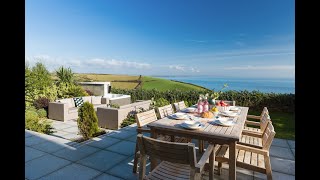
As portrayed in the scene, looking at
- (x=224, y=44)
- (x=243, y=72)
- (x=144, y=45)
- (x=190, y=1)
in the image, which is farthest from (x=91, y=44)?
(x=243, y=72)

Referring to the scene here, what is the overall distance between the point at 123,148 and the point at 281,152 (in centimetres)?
312

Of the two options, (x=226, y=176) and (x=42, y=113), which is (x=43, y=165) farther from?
(x=42, y=113)

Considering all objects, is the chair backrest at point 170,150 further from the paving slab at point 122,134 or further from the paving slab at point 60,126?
the paving slab at point 60,126

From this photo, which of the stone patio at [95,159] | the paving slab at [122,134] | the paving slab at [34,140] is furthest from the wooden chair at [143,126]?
the paving slab at [34,140]

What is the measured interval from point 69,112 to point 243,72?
31.6 feet

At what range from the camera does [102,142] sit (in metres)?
4.18

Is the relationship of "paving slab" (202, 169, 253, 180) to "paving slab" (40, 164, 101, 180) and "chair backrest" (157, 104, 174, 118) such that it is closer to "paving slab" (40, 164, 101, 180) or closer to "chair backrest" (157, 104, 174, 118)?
"chair backrest" (157, 104, 174, 118)

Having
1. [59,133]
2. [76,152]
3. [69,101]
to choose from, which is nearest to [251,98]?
[76,152]

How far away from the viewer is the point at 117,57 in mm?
16516

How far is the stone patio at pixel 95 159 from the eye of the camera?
2.87 meters

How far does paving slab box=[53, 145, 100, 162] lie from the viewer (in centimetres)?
345

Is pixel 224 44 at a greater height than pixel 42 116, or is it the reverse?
pixel 224 44

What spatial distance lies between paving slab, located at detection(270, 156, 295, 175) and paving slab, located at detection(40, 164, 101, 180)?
2.82 meters

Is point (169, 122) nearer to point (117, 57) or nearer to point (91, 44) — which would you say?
point (91, 44)
